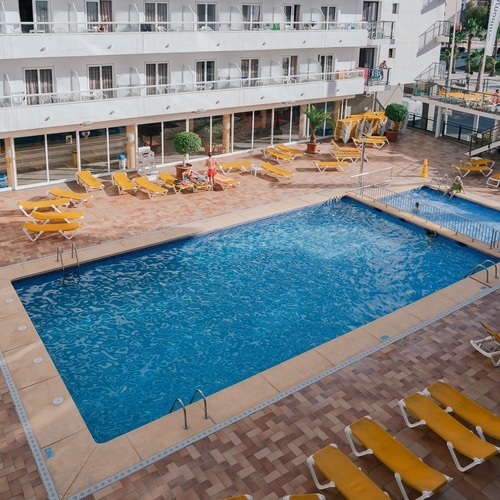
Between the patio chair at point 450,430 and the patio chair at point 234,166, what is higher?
the patio chair at point 234,166

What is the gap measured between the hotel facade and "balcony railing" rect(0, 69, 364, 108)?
51mm

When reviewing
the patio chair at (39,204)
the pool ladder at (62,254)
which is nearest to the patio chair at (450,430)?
the pool ladder at (62,254)

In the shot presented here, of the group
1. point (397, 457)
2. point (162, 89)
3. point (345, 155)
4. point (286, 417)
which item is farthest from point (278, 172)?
point (397, 457)

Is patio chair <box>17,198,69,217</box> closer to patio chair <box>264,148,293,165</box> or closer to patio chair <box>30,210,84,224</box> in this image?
patio chair <box>30,210,84,224</box>

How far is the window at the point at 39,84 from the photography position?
23.3 m

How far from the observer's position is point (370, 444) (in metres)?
11.0

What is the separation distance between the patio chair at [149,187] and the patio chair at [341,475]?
14992 millimetres

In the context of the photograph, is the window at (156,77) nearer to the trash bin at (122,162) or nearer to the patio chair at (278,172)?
the trash bin at (122,162)

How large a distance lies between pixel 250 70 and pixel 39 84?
10210 mm

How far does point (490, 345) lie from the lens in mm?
14531

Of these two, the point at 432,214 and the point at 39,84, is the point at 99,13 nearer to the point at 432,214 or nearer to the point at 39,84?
the point at 39,84

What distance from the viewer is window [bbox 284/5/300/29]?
99.8 ft

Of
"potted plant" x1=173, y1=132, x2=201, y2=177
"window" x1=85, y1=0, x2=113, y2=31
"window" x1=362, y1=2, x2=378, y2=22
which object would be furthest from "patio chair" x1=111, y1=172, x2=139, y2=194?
"window" x1=362, y1=2, x2=378, y2=22

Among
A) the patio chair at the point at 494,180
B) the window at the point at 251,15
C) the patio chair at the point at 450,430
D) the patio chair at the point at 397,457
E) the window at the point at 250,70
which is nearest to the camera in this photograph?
the patio chair at the point at 397,457
